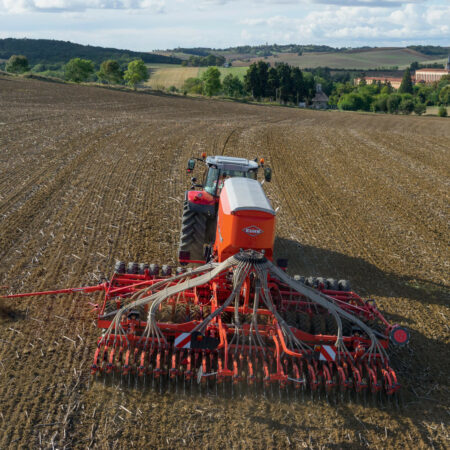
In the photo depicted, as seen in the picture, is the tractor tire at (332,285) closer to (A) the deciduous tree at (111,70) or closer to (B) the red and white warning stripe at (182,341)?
(B) the red and white warning stripe at (182,341)

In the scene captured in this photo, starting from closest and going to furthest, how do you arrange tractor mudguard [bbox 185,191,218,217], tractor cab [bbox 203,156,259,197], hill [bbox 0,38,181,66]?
tractor mudguard [bbox 185,191,218,217] < tractor cab [bbox 203,156,259,197] < hill [bbox 0,38,181,66]

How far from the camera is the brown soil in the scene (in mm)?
6316

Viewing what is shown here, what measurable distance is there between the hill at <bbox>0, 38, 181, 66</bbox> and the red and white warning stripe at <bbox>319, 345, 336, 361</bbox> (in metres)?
133

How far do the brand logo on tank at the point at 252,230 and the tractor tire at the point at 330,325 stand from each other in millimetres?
1739

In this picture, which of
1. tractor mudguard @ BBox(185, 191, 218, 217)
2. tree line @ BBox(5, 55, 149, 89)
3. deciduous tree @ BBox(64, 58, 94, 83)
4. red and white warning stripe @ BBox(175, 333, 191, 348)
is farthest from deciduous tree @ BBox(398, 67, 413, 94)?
red and white warning stripe @ BBox(175, 333, 191, 348)

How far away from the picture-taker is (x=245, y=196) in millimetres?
8461

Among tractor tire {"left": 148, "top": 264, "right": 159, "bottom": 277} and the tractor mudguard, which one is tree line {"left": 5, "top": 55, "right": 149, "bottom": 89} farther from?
tractor tire {"left": 148, "top": 264, "right": 159, "bottom": 277}

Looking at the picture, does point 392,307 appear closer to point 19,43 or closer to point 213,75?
point 213,75

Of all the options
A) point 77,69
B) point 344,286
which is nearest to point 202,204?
point 344,286

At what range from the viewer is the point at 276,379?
6734 millimetres

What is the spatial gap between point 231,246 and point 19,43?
154 m

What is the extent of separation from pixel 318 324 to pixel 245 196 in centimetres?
234

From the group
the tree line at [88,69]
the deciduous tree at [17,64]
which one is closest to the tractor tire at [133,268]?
the tree line at [88,69]

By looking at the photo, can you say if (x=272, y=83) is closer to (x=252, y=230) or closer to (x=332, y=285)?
(x=332, y=285)
